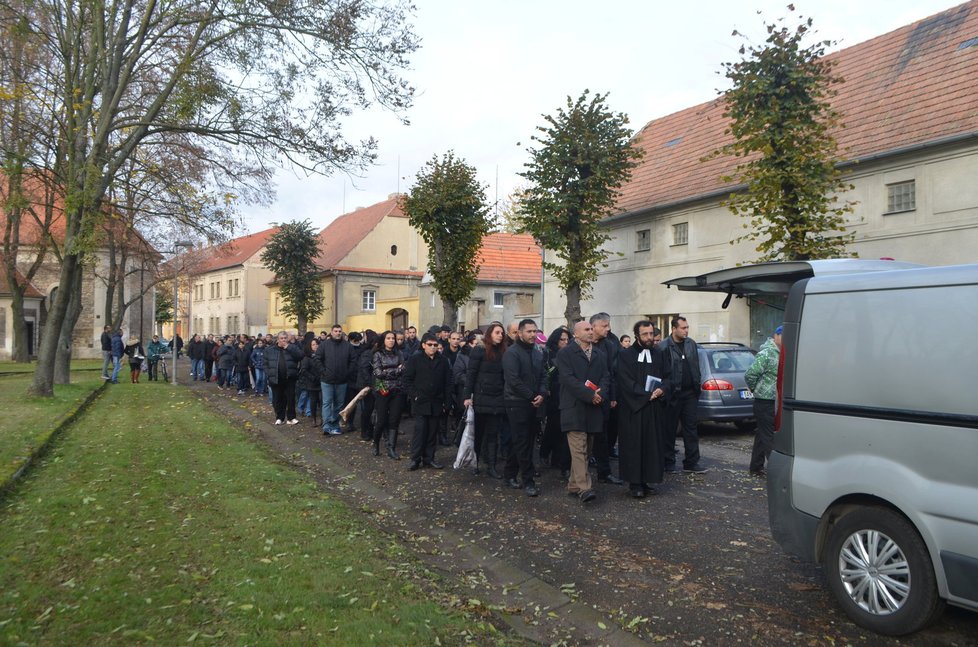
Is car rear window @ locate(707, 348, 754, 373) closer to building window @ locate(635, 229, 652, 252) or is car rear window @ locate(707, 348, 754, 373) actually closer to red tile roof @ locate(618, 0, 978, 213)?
red tile roof @ locate(618, 0, 978, 213)

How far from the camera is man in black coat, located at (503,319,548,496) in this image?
334 inches

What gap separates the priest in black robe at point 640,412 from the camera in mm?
7844

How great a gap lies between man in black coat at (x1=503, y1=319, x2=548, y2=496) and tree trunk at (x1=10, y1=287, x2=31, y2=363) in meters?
36.0

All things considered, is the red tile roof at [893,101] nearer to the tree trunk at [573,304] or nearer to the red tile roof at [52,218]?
the tree trunk at [573,304]

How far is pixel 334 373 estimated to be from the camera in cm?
1341

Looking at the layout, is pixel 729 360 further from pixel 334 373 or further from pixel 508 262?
pixel 508 262

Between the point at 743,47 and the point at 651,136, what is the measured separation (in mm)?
13075

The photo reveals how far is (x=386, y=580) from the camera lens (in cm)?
532

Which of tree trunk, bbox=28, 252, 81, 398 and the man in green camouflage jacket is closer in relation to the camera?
the man in green camouflage jacket

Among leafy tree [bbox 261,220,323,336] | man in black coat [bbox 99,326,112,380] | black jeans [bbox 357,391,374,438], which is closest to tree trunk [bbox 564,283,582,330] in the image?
black jeans [bbox 357,391,374,438]

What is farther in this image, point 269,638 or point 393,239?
point 393,239

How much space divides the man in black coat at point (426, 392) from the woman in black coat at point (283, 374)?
16.2ft

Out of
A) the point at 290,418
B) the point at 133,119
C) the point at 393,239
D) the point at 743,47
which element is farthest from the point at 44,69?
the point at 393,239

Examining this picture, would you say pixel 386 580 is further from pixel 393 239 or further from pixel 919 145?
pixel 393 239
